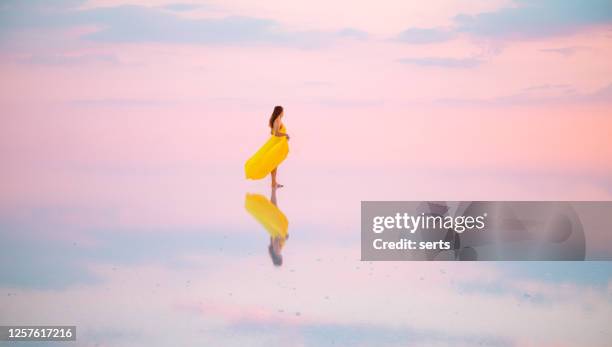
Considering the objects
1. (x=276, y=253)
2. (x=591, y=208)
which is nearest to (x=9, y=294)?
(x=276, y=253)

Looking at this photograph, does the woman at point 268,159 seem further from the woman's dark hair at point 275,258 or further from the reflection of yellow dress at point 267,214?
the woman's dark hair at point 275,258

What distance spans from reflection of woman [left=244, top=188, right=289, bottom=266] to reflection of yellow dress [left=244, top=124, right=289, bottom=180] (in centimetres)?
26

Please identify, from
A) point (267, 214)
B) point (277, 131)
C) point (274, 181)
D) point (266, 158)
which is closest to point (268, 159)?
point (266, 158)

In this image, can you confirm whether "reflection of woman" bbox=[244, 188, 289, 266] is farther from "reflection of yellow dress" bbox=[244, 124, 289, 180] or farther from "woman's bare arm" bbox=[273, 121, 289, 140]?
"woman's bare arm" bbox=[273, 121, 289, 140]

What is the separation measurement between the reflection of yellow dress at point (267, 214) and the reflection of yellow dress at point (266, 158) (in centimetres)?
41

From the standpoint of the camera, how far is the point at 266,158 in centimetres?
820

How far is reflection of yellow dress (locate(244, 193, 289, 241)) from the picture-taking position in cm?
682

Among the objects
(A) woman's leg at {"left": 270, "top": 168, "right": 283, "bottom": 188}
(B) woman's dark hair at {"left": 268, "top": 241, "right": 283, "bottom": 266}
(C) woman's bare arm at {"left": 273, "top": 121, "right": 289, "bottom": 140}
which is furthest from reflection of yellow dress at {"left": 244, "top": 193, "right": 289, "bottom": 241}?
(C) woman's bare arm at {"left": 273, "top": 121, "right": 289, "bottom": 140}

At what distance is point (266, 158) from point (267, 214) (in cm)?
110

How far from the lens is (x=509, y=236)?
255 inches

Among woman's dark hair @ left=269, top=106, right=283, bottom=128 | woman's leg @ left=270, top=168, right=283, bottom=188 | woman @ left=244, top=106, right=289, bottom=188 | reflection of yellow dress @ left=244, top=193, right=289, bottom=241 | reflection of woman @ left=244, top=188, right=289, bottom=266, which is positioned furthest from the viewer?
woman's leg @ left=270, top=168, right=283, bottom=188

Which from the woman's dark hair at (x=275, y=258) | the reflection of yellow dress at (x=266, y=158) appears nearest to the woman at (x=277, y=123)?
the reflection of yellow dress at (x=266, y=158)

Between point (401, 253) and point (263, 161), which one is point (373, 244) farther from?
point (263, 161)

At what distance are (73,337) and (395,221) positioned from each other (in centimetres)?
246
